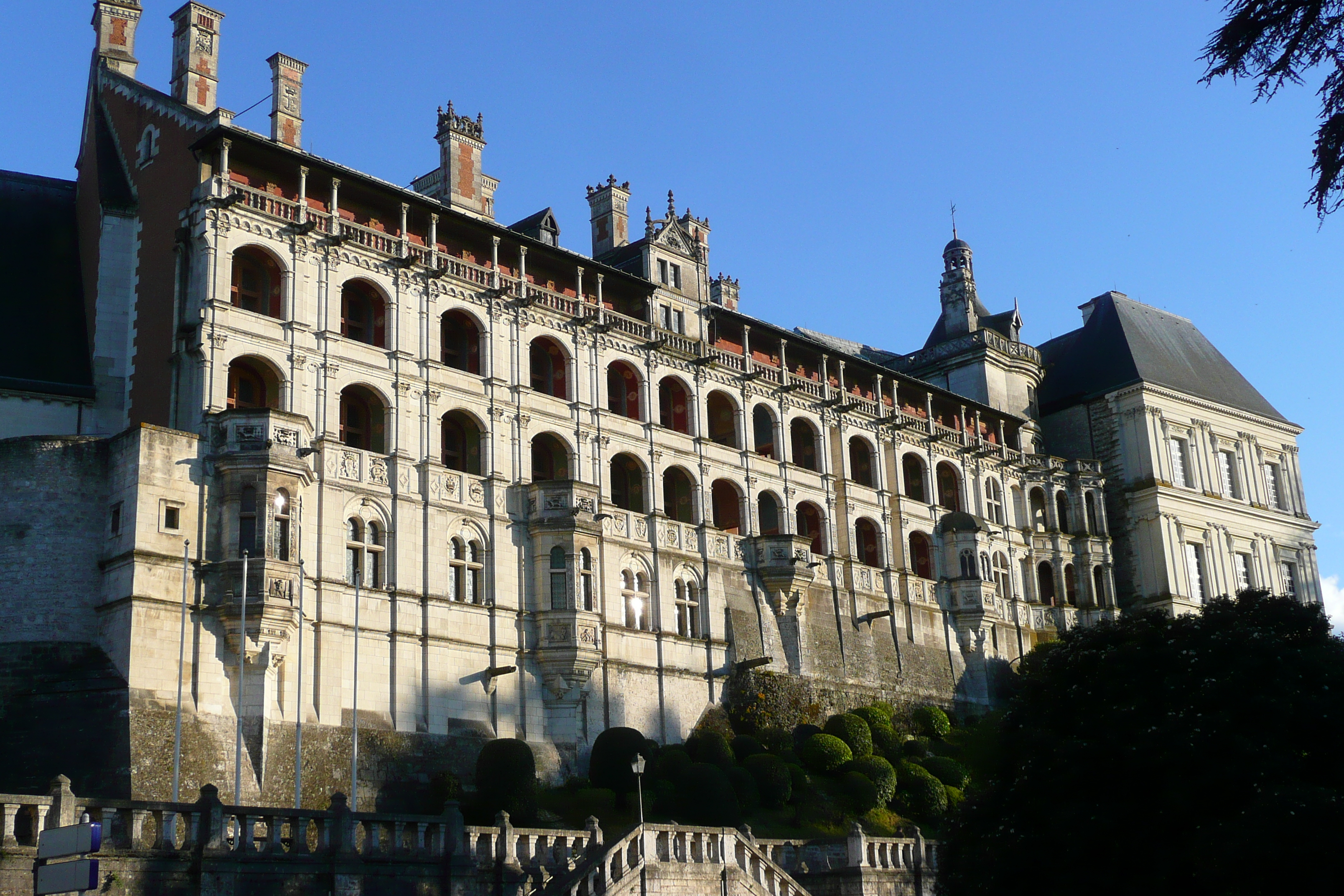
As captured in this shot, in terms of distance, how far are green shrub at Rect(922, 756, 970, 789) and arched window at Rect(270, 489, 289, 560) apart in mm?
22941

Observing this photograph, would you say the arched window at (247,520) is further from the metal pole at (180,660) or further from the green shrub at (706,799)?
the green shrub at (706,799)

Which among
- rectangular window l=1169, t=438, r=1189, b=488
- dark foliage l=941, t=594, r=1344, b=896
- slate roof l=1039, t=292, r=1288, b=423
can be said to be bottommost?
dark foliage l=941, t=594, r=1344, b=896

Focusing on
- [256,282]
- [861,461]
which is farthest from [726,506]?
[256,282]

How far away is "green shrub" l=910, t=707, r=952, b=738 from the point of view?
55406 mm

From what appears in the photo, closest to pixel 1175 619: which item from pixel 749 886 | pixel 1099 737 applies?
pixel 1099 737

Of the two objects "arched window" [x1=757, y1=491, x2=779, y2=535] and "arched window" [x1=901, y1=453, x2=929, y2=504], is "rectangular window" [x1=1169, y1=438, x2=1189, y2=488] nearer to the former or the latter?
"arched window" [x1=901, y1=453, x2=929, y2=504]

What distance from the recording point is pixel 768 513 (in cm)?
5725

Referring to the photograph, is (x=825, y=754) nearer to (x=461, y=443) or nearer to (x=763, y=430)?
(x=763, y=430)

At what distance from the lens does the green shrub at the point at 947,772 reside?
161ft

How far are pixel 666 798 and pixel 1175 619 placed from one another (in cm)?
1660

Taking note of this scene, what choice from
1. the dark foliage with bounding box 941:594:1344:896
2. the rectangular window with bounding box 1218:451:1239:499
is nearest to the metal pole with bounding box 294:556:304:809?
the dark foliage with bounding box 941:594:1344:896

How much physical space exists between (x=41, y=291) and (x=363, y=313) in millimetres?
10108

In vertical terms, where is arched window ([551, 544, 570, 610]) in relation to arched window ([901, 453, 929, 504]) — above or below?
below

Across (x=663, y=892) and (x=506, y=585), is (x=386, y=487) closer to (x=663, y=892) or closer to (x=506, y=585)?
(x=506, y=585)
